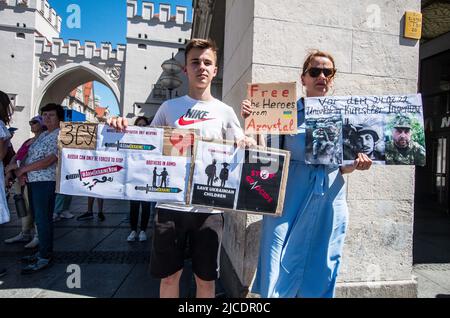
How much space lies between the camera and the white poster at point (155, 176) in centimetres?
213

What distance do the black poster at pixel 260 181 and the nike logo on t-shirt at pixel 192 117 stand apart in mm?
428

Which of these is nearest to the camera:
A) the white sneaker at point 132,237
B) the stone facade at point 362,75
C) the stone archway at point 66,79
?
the stone facade at point 362,75

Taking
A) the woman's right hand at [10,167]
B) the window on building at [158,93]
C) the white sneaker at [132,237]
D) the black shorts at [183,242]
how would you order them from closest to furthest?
the black shorts at [183,242]
the woman's right hand at [10,167]
the white sneaker at [132,237]
the window on building at [158,93]

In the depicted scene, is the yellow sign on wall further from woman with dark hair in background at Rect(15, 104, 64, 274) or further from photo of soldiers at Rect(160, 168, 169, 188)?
→ woman with dark hair in background at Rect(15, 104, 64, 274)

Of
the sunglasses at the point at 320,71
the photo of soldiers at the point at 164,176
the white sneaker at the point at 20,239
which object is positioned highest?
the sunglasses at the point at 320,71

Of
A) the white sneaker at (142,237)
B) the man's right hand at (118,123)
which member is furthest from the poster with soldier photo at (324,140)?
the white sneaker at (142,237)

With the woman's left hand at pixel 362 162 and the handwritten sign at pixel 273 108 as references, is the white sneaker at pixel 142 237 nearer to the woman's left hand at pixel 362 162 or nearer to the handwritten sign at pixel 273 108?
the handwritten sign at pixel 273 108

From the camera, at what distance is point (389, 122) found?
217cm

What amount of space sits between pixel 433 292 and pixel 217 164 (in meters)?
3.39

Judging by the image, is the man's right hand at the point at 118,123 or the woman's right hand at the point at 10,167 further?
the woman's right hand at the point at 10,167

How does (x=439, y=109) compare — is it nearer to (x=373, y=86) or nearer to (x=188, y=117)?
(x=373, y=86)

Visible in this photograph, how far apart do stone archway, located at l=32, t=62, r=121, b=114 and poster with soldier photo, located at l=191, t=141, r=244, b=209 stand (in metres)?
26.7

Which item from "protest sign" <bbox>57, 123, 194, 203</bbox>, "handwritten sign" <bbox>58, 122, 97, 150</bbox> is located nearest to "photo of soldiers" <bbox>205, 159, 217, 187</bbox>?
"protest sign" <bbox>57, 123, 194, 203</bbox>

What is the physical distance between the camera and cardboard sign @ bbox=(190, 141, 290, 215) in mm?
2088
